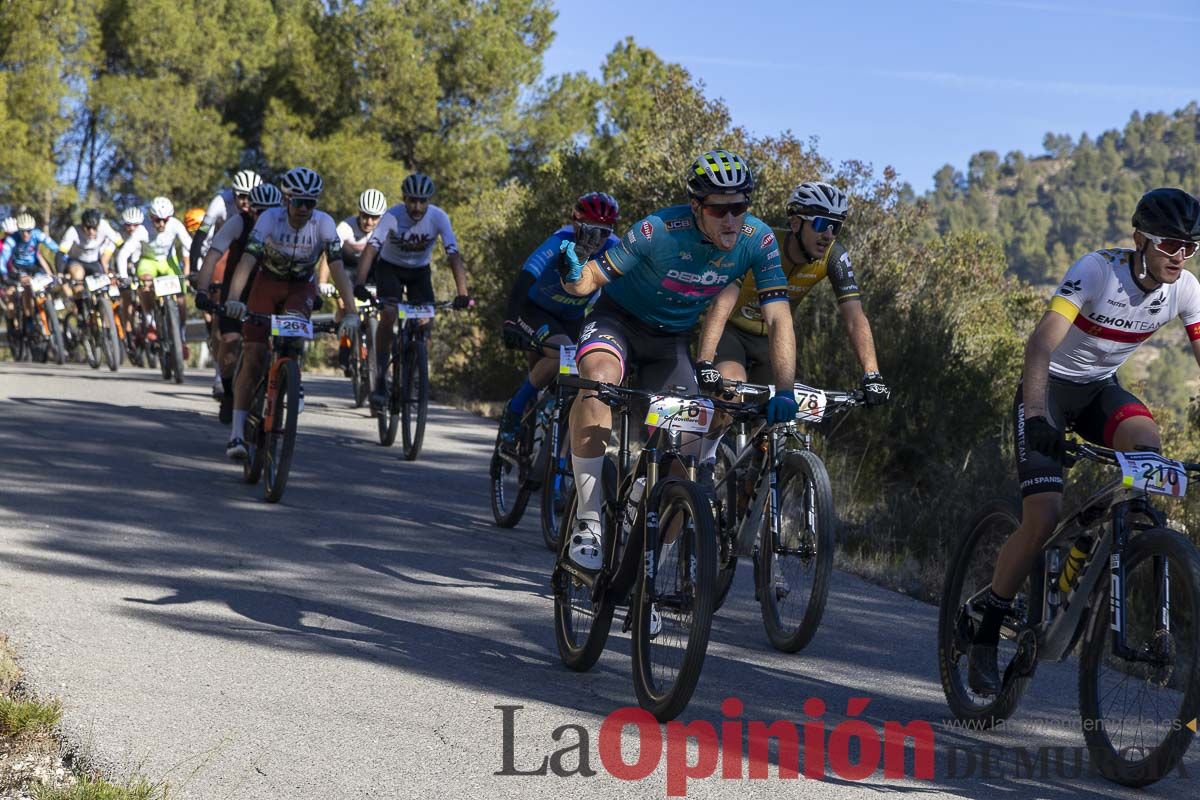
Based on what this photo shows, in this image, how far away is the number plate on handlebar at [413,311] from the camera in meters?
12.5

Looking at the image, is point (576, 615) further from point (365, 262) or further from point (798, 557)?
point (365, 262)

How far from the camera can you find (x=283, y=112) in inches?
1700

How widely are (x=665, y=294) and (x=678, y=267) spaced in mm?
153

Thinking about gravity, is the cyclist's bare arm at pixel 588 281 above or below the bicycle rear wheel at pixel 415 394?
above

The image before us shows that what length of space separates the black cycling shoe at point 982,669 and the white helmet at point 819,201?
8.71 ft

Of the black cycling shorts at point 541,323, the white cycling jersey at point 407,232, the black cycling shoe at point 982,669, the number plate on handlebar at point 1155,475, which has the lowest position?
the black cycling shoe at point 982,669

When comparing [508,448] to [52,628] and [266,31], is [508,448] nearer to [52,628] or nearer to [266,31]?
[52,628]

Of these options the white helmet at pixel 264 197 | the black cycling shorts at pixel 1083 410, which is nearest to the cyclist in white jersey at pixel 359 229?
the white helmet at pixel 264 197

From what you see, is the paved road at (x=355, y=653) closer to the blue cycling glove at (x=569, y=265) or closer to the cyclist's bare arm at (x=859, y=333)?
the cyclist's bare arm at (x=859, y=333)

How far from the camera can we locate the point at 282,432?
10.1 m

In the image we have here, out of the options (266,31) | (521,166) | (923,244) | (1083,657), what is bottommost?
(1083,657)

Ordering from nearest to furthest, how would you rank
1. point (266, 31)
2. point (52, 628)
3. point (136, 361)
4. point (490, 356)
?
point (52, 628), point (490, 356), point (136, 361), point (266, 31)

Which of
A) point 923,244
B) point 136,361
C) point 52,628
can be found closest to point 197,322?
point 136,361

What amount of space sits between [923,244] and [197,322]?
11.4m
